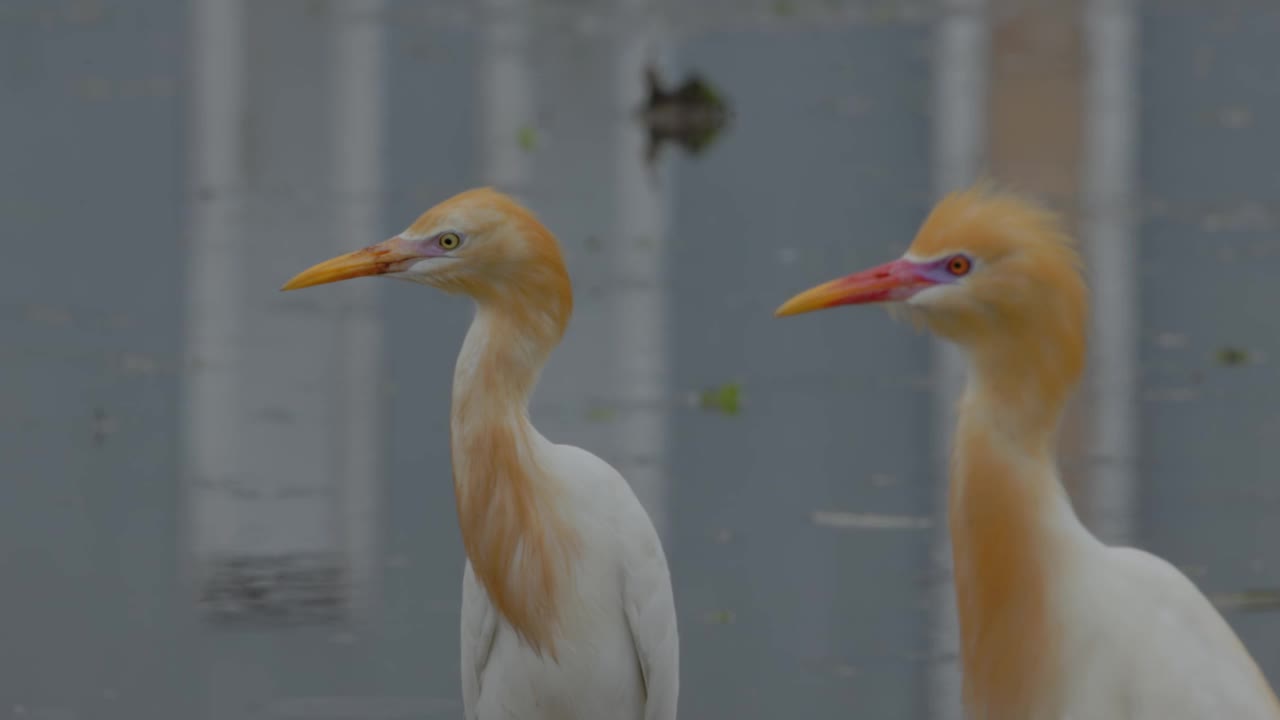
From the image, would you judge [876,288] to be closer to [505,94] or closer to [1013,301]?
[1013,301]

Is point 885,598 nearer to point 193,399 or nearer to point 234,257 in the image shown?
point 193,399

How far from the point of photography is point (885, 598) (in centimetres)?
627

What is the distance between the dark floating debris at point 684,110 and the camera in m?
16.0

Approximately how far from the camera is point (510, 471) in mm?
4387

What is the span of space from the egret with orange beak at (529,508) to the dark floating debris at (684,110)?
1142 cm

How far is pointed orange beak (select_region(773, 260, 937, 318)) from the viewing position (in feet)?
12.3

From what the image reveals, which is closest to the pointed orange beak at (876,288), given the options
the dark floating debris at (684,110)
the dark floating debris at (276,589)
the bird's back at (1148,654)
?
the bird's back at (1148,654)

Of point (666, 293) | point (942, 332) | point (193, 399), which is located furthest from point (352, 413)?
point (942, 332)

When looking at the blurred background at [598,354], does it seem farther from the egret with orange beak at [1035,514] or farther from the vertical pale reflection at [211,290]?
the egret with orange beak at [1035,514]

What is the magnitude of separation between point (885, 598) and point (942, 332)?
2537 millimetres

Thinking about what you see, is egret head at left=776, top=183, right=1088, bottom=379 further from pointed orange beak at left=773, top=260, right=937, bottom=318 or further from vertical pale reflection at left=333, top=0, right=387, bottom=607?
vertical pale reflection at left=333, top=0, right=387, bottom=607

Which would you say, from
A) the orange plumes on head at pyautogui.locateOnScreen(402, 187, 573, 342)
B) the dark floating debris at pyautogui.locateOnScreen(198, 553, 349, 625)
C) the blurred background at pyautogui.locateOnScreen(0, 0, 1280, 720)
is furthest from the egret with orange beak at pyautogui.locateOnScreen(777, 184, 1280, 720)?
the dark floating debris at pyautogui.locateOnScreen(198, 553, 349, 625)

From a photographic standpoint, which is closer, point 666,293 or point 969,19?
point 666,293

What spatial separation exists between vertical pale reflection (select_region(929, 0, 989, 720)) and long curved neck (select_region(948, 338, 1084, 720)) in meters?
1.48
